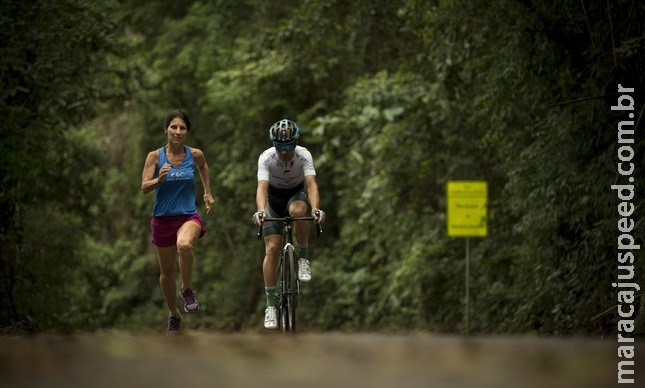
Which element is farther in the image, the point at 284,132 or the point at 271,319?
the point at 271,319

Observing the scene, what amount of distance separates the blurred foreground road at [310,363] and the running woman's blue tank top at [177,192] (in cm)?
714

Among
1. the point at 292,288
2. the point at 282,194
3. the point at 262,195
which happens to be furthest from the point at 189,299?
the point at 282,194

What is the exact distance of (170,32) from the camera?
3475 centimetres

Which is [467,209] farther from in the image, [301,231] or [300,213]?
[300,213]

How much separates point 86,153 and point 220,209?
8.04 metres

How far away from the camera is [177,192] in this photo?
12.5 meters

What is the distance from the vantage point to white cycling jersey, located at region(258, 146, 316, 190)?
12.9m

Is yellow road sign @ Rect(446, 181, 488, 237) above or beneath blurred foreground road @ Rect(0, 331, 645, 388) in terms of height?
above

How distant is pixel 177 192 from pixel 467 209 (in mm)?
6869

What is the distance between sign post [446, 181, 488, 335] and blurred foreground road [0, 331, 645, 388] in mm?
12977

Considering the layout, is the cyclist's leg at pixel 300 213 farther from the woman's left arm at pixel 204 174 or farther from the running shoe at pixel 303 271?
the woman's left arm at pixel 204 174

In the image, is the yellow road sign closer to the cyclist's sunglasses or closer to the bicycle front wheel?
the bicycle front wheel

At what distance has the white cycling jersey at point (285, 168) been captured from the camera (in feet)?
42.4

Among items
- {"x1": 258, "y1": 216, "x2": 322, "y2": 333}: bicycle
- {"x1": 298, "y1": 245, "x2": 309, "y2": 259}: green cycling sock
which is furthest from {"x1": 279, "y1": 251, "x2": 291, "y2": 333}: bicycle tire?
{"x1": 298, "y1": 245, "x2": 309, "y2": 259}: green cycling sock
